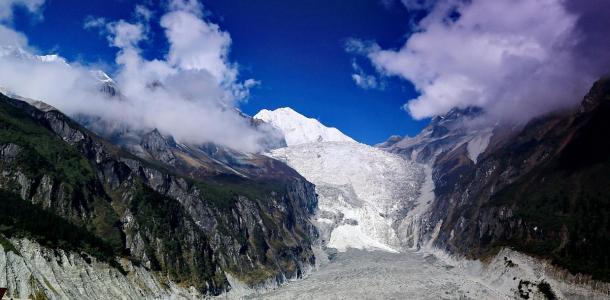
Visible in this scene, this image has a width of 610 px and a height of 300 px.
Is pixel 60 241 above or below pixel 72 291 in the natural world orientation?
above

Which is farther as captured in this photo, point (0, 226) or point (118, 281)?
point (118, 281)

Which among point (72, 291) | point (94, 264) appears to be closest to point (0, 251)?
point (72, 291)

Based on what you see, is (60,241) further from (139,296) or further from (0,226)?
(139,296)

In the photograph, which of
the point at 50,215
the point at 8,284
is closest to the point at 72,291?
the point at 8,284

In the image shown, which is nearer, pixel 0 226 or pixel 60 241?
pixel 0 226

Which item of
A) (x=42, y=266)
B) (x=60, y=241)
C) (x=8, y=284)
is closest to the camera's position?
(x=8, y=284)

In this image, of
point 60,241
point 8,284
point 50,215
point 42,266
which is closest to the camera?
point 8,284

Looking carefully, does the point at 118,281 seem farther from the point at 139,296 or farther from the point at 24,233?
the point at 24,233

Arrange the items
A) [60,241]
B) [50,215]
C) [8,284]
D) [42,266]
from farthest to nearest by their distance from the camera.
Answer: [50,215], [60,241], [42,266], [8,284]

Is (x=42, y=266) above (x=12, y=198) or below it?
below

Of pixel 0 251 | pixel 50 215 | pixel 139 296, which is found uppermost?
Answer: pixel 50 215
